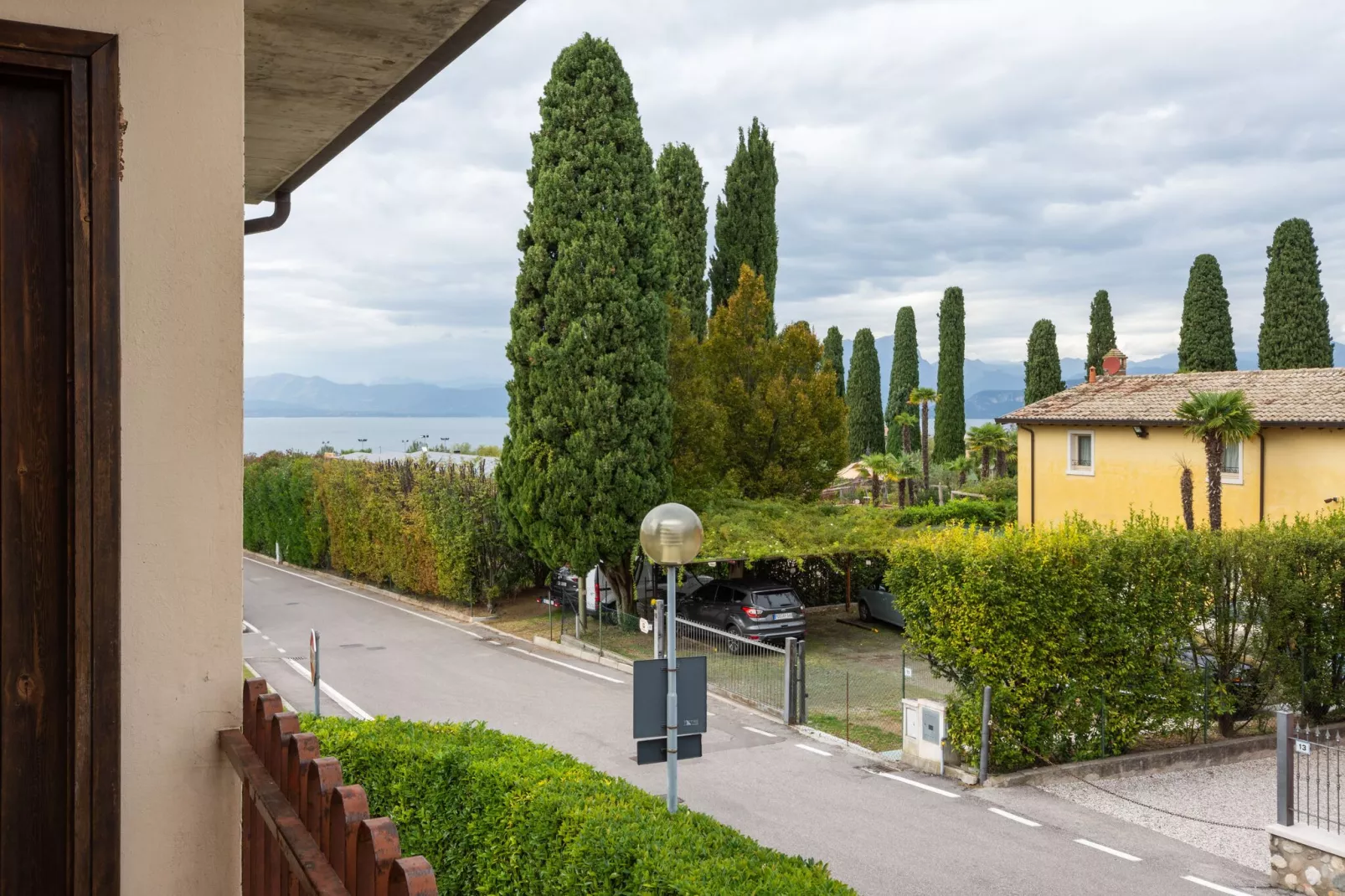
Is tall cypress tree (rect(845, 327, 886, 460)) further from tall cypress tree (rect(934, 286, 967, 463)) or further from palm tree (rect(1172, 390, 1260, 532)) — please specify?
palm tree (rect(1172, 390, 1260, 532))

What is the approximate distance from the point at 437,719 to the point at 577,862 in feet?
35.7

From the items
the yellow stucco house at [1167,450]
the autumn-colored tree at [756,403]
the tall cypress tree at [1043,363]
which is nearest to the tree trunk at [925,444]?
the tall cypress tree at [1043,363]

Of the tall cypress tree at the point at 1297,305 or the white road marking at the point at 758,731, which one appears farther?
the tall cypress tree at the point at 1297,305

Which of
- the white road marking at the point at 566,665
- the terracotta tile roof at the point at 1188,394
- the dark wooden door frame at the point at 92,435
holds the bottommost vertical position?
the white road marking at the point at 566,665

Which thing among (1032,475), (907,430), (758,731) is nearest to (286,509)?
(1032,475)

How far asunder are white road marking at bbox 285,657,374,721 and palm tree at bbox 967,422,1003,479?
36.9 m

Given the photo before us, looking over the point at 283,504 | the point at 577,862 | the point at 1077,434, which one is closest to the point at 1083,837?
the point at 577,862

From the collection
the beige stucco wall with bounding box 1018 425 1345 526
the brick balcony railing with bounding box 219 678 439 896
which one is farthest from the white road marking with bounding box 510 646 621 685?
the brick balcony railing with bounding box 219 678 439 896

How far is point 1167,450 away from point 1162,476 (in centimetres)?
78

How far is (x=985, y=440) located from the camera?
50500 mm

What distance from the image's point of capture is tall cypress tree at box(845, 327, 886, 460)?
62750mm

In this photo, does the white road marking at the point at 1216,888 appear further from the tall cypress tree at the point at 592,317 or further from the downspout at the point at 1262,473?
the downspout at the point at 1262,473

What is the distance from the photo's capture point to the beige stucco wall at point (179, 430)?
2096 mm

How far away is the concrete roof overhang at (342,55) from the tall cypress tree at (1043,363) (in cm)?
5604
